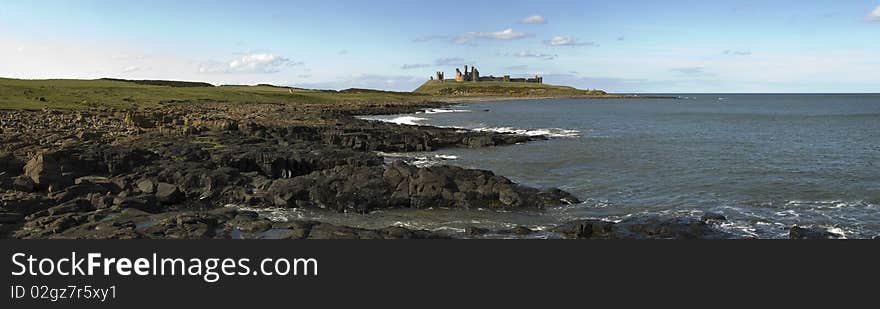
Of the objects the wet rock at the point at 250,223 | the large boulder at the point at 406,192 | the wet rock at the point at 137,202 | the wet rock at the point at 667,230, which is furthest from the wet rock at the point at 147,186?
the wet rock at the point at 667,230

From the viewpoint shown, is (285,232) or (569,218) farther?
(569,218)

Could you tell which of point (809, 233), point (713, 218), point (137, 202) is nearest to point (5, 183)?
point (137, 202)

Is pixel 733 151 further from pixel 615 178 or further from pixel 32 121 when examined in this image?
pixel 32 121

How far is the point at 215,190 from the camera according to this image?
26.4 metres

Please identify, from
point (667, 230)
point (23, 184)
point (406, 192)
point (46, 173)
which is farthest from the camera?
point (406, 192)

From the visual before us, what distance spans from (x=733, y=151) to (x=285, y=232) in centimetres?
4095

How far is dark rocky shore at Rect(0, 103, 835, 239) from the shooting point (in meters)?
20.0

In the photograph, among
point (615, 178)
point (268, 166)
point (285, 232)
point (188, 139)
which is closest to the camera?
point (285, 232)

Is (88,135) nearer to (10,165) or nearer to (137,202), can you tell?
(10,165)

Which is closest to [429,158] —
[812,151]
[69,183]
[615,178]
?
[615,178]

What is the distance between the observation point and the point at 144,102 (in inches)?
3393

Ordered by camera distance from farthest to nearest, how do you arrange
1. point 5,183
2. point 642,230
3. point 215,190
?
point 215,190, point 5,183, point 642,230

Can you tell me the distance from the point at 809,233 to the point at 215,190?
80.3 feet

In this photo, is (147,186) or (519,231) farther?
(147,186)
